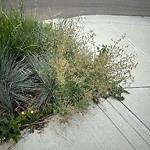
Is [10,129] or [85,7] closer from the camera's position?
[10,129]

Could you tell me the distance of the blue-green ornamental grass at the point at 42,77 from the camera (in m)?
2.93

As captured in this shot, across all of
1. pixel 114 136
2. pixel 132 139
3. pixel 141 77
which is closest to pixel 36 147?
pixel 114 136

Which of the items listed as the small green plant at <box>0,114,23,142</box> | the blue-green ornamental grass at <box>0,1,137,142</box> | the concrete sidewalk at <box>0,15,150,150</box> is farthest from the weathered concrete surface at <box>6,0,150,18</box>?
the small green plant at <box>0,114,23,142</box>

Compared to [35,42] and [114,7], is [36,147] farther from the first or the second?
[114,7]

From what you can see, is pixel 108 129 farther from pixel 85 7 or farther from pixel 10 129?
pixel 85 7

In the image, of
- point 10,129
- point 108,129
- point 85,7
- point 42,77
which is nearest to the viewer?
point 10,129

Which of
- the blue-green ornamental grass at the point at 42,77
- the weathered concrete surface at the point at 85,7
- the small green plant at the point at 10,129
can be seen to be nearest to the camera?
the small green plant at the point at 10,129

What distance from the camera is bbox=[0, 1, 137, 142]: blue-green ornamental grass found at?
115 inches

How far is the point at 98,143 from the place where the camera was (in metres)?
2.81

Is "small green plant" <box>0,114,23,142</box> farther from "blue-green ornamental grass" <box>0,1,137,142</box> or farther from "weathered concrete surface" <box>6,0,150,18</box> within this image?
"weathered concrete surface" <box>6,0,150,18</box>

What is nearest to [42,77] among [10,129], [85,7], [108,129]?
[10,129]

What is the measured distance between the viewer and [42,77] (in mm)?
3191

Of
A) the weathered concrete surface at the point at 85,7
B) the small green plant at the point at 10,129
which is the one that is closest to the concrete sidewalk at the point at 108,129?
the small green plant at the point at 10,129

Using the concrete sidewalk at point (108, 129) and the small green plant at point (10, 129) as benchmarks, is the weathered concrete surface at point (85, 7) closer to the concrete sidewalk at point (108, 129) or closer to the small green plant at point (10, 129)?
the concrete sidewalk at point (108, 129)
